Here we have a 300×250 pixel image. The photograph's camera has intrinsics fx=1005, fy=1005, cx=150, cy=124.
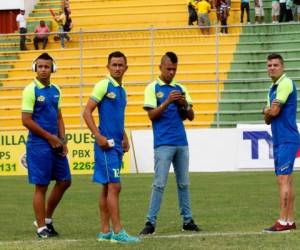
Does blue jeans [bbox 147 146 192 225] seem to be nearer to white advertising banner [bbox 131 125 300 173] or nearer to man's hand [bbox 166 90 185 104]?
man's hand [bbox 166 90 185 104]

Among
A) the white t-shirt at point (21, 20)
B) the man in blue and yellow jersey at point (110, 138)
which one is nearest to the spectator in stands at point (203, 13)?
the white t-shirt at point (21, 20)

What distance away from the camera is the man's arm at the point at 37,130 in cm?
1203

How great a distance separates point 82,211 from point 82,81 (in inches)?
670

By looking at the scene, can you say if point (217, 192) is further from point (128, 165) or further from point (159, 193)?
point (128, 165)

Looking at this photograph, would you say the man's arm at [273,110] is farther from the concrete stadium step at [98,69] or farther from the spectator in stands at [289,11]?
the spectator in stands at [289,11]

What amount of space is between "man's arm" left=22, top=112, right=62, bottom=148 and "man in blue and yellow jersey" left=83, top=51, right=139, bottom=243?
81 cm

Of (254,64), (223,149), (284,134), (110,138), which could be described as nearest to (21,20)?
(254,64)

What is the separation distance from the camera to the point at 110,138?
450 inches

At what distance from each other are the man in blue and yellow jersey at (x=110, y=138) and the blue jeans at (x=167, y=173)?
2.77 feet

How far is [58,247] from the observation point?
428 inches

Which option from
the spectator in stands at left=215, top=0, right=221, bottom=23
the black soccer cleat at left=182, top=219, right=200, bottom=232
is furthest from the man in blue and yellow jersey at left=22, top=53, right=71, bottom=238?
the spectator in stands at left=215, top=0, right=221, bottom=23

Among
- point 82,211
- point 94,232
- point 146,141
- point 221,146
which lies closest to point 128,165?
point 146,141

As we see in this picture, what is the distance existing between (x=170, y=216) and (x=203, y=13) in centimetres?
2014

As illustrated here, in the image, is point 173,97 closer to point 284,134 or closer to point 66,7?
point 284,134
